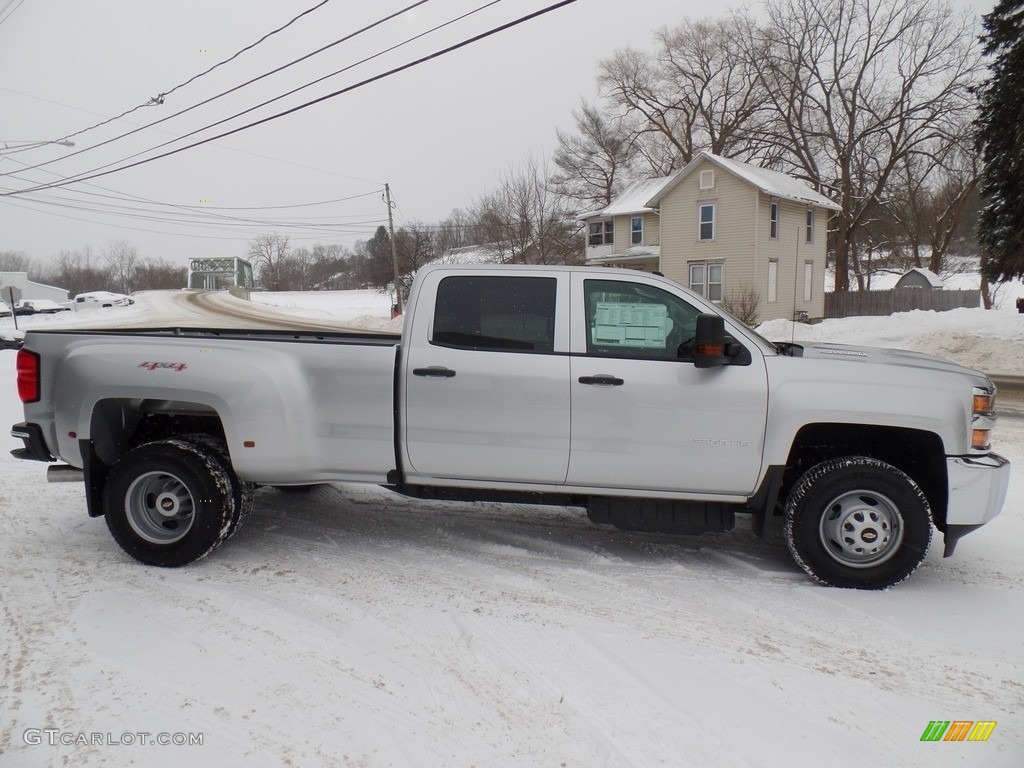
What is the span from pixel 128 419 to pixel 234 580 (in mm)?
1374

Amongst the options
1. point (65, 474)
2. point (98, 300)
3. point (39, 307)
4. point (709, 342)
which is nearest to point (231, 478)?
point (65, 474)

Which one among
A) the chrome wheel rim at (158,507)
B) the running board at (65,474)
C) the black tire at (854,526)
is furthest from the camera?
the running board at (65,474)

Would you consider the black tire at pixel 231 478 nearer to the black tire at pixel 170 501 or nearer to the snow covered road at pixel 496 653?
the black tire at pixel 170 501

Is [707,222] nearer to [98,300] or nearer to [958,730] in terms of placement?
[958,730]

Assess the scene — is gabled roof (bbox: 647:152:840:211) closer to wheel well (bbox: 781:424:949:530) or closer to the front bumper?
wheel well (bbox: 781:424:949:530)

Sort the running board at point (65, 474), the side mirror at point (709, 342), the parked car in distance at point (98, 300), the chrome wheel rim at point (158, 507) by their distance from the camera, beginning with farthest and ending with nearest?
1. the parked car in distance at point (98, 300)
2. the running board at point (65, 474)
3. the chrome wheel rim at point (158, 507)
4. the side mirror at point (709, 342)

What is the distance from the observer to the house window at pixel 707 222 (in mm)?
33125

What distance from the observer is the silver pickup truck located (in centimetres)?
423

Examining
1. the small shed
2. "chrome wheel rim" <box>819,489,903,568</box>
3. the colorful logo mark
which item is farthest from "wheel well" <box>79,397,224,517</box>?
the small shed

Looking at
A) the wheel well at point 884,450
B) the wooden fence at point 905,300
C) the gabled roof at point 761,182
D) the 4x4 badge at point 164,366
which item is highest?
the gabled roof at point 761,182

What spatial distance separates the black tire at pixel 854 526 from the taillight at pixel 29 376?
4.86 metres

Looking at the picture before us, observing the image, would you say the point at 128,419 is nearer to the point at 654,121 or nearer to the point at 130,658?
the point at 130,658

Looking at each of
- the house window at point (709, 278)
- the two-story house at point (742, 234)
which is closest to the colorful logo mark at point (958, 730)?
the two-story house at point (742, 234)

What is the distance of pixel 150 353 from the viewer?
15.0 feet
